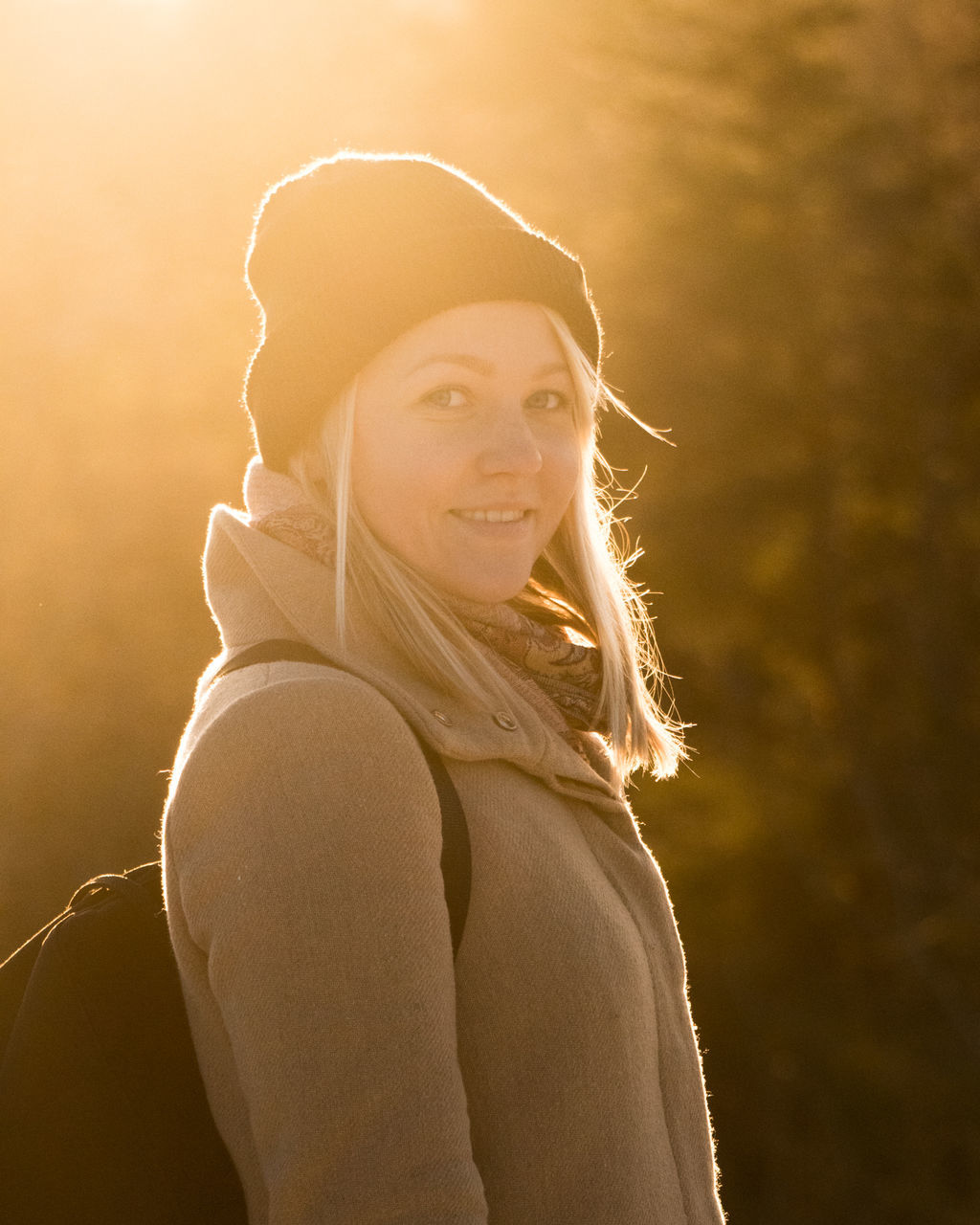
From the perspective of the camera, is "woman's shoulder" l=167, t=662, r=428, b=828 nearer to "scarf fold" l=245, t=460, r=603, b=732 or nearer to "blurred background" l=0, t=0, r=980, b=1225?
"scarf fold" l=245, t=460, r=603, b=732

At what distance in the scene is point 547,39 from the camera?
558 cm

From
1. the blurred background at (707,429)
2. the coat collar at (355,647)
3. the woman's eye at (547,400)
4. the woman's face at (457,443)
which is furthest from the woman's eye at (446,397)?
the blurred background at (707,429)

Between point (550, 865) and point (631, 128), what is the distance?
16.2ft

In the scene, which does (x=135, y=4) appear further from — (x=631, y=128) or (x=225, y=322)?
(x=631, y=128)

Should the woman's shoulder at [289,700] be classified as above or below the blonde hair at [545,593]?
below

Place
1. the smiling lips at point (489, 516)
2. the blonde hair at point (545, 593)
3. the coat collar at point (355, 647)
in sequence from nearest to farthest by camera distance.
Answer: the coat collar at point (355, 647) < the blonde hair at point (545, 593) < the smiling lips at point (489, 516)

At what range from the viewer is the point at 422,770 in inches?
48.6

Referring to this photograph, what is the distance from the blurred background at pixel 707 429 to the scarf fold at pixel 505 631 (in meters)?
3.59

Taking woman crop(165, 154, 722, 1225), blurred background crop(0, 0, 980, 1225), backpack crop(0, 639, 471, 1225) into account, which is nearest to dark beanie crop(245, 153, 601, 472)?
woman crop(165, 154, 722, 1225)

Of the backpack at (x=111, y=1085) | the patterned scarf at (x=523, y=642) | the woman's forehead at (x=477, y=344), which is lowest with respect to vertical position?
the backpack at (x=111, y=1085)

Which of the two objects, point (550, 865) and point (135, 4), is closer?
point (550, 865)

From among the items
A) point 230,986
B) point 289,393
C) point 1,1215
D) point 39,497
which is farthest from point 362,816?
point 39,497

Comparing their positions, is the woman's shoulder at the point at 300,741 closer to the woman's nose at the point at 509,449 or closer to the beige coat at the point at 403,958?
the beige coat at the point at 403,958

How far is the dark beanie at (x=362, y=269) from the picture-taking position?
61.2 inches
